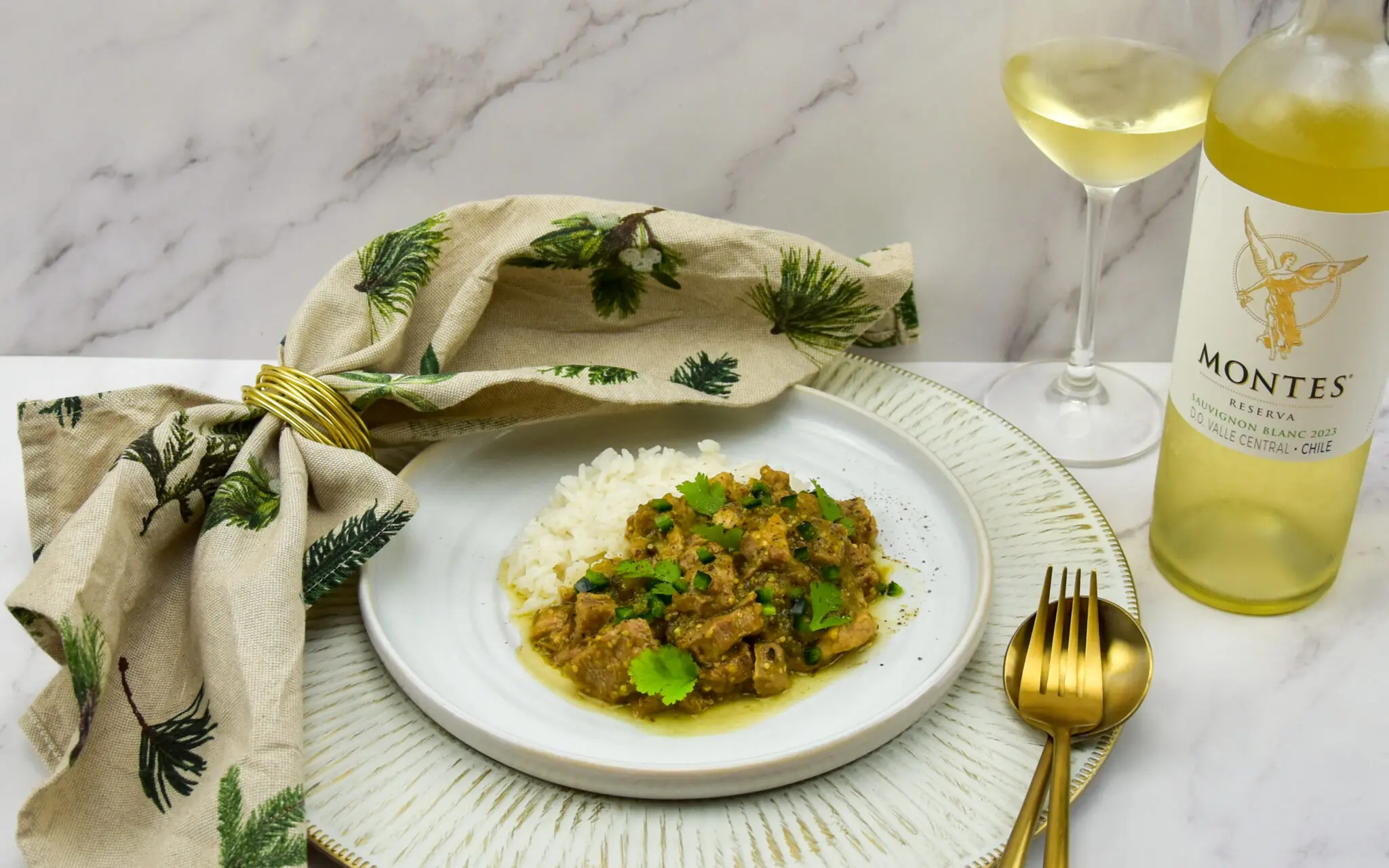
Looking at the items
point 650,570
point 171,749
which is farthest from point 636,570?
point 171,749

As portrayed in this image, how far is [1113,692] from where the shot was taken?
1.19m

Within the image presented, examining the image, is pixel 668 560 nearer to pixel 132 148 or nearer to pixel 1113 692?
pixel 1113 692

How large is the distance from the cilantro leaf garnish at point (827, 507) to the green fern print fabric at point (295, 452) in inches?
7.6

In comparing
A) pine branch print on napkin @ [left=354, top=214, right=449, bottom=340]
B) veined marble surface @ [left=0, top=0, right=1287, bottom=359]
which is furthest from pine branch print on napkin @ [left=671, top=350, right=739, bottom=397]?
pine branch print on napkin @ [left=354, top=214, right=449, bottom=340]

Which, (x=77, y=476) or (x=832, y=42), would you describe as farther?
(x=832, y=42)

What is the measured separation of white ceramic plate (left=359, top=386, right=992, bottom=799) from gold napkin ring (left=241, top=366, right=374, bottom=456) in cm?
11

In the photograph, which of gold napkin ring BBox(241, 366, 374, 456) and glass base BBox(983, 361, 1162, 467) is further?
glass base BBox(983, 361, 1162, 467)

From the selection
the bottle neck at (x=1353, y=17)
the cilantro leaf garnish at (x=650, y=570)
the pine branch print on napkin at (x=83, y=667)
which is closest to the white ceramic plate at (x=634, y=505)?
the cilantro leaf garnish at (x=650, y=570)

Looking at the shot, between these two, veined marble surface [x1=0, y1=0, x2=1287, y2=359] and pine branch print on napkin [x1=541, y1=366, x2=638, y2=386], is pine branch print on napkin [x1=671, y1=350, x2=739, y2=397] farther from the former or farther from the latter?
veined marble surface [x1=0, y1=0, x2=1287, y2=359]

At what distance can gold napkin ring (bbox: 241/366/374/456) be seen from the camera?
1376mm

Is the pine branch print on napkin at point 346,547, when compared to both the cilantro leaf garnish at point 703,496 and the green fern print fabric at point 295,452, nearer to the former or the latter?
the green fern print fabric at point 295,452

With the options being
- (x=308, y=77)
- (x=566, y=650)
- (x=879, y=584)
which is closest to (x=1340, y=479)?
(x=879, y=584)

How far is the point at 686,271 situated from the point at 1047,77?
0.47 m

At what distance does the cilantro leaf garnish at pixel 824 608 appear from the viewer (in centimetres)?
126
